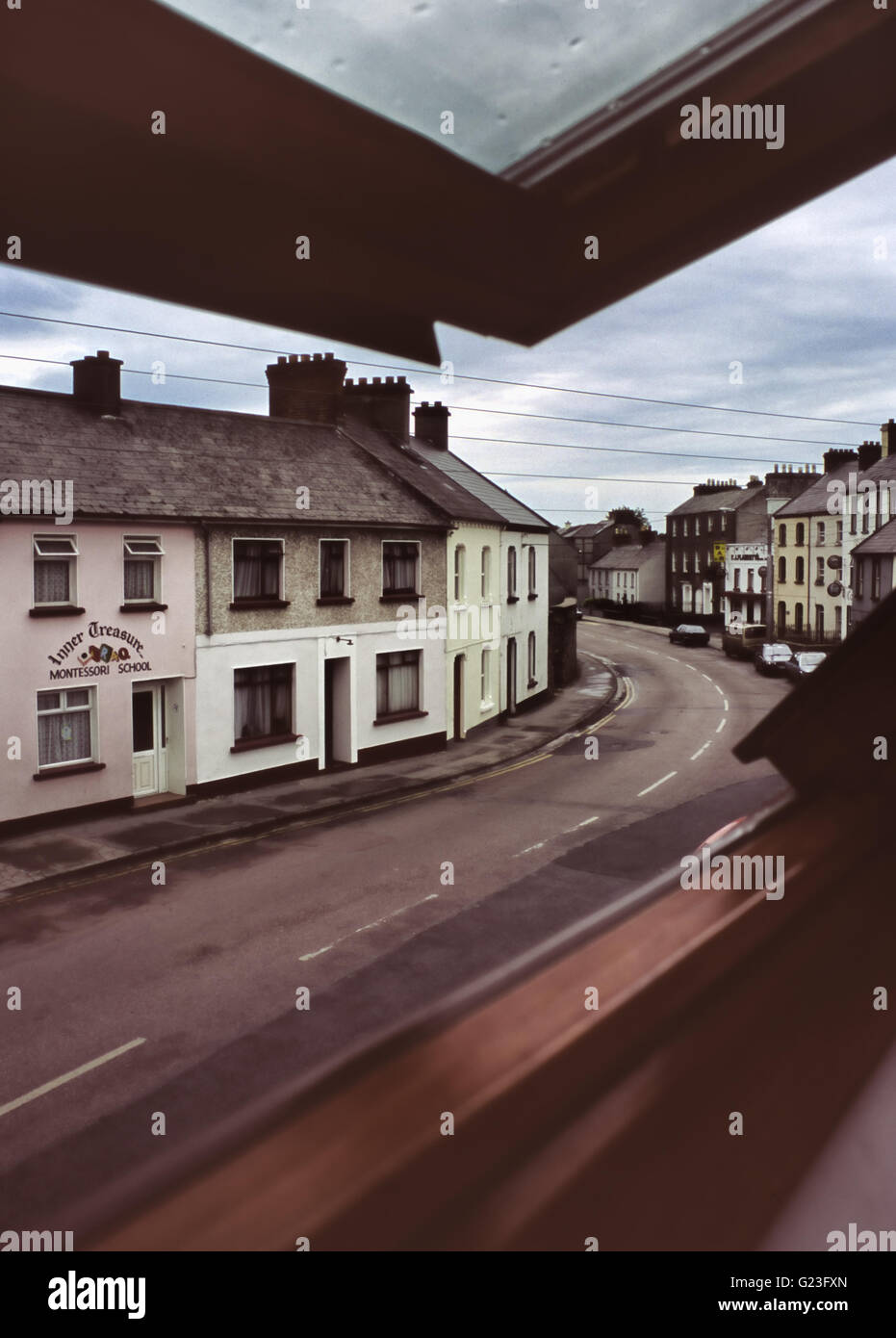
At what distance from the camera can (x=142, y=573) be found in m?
8.77

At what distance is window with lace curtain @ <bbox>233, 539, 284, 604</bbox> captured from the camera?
9734 millimetres

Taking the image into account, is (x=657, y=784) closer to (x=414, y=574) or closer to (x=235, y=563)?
(x=414, y=574)

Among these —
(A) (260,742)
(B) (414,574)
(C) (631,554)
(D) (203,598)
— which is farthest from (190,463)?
(C) (631,554)

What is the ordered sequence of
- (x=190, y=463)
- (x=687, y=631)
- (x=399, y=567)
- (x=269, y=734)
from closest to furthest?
(x=687, y=631)
(x=190, y=463)
(x=269, y=734)
(x=399, y=567)

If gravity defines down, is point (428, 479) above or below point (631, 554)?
above

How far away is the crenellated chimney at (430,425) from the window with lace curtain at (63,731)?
6737 mm

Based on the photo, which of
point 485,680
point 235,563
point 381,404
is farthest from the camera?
point 485,680

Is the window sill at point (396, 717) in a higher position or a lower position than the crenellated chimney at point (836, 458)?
lower

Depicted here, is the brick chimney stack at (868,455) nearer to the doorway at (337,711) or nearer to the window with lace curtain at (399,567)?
the doorway at (337,711)

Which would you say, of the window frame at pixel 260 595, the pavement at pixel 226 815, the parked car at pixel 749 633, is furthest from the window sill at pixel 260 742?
the parked car at pixel 749 633

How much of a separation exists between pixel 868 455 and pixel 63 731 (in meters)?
8.05

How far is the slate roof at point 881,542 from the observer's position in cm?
163
